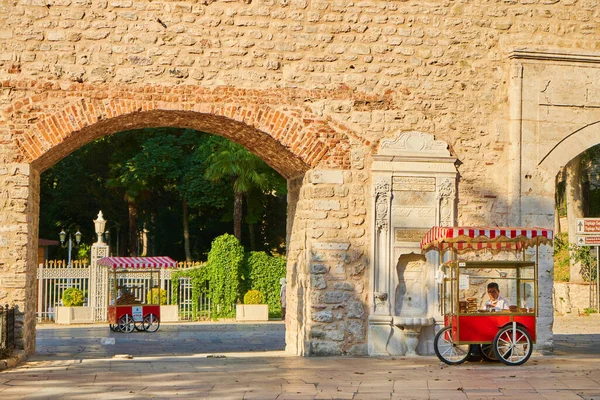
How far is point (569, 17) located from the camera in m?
14.2

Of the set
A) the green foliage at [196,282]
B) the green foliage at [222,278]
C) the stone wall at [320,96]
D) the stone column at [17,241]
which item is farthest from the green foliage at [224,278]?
the stone column at [17,241]

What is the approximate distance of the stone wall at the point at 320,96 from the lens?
1274 cm

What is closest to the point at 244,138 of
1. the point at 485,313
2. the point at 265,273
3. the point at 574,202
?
the point at 485,313

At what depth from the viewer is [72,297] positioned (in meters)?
25.5

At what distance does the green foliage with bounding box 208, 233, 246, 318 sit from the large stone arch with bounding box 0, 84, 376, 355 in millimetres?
13232

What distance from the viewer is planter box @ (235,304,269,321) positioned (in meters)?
26.4

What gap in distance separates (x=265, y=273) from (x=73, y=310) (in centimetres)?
569

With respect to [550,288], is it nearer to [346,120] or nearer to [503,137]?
[503,137]

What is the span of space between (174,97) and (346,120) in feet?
7.79

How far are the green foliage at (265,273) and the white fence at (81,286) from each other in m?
1.49

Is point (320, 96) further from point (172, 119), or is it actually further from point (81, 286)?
point (81, 286)

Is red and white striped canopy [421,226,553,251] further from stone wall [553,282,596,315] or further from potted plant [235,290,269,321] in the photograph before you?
stone wall [553,282,596,315]

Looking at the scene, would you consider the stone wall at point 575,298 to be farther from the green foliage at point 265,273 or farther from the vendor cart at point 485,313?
the vendor cart at point 485,313

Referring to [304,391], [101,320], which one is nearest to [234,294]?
[101,320]
